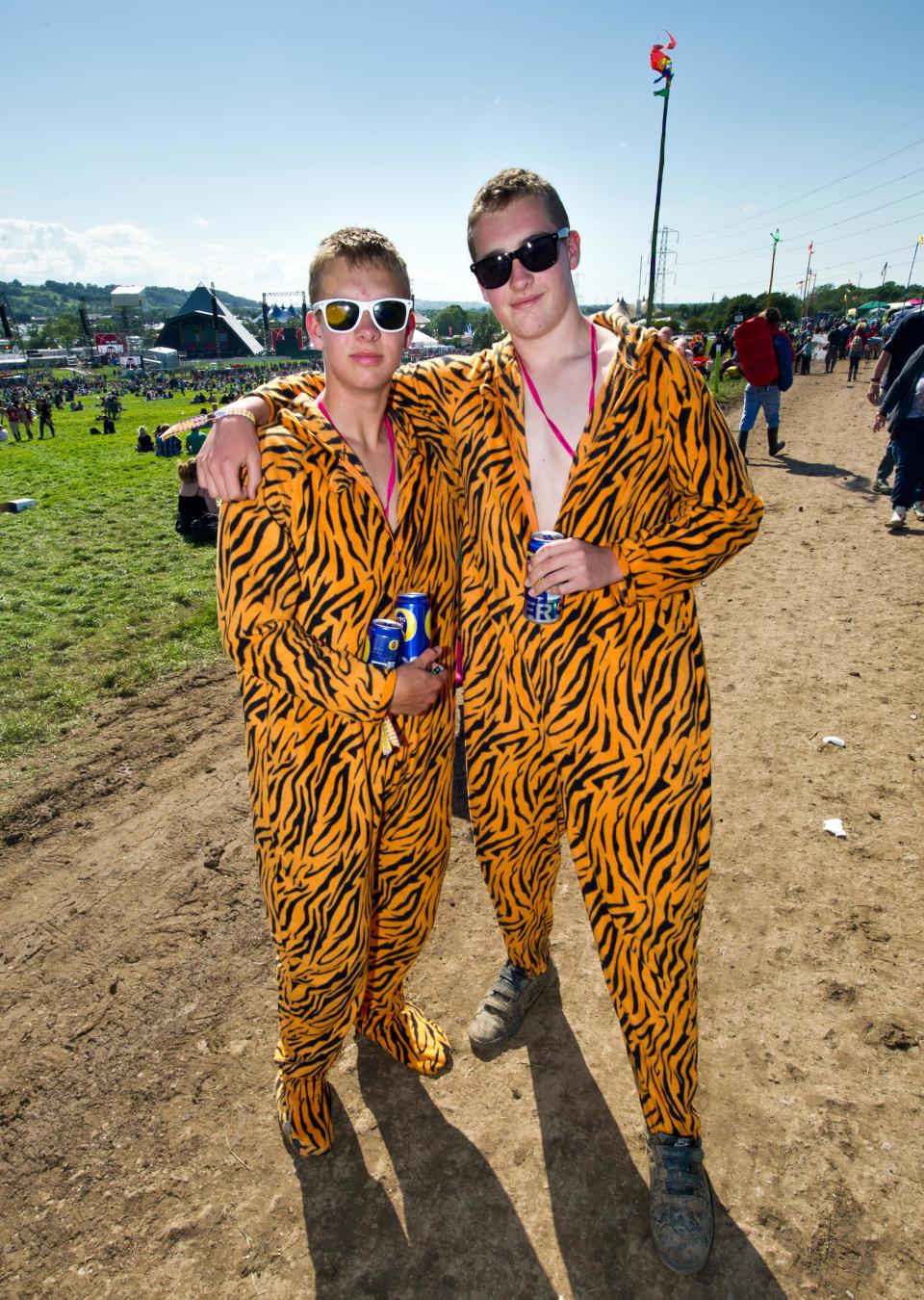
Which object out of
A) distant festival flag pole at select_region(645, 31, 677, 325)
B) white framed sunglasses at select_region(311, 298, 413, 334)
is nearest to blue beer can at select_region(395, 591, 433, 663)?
white framed sunglasses at select_region(311, 298, 413, 334)

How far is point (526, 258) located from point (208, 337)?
9313cm

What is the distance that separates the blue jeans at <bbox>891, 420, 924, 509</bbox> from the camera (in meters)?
7.16

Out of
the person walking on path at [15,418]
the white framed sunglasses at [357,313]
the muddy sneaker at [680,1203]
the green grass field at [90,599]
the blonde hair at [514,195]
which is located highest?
the blonde hair at [514,195]

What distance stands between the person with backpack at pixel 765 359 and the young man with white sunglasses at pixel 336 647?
9.54 m

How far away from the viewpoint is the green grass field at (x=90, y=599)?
5.40m

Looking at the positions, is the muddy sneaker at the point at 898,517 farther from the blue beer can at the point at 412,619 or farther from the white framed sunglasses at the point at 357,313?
the blue beer can at the point at 412,619

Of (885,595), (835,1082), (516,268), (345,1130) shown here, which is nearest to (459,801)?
(345,1130)

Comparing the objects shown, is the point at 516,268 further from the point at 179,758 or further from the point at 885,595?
the point at 885,595

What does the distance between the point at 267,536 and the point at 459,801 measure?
2594 millimetres

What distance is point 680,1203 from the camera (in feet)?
6.73

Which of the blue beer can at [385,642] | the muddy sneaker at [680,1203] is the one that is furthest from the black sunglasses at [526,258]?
the muddy sneaker at [680,1203]

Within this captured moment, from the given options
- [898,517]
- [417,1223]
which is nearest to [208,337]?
[898,517]

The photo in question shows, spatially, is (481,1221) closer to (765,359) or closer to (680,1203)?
(680,1203)

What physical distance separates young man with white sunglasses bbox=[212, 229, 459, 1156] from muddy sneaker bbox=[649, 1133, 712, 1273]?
989 mm
